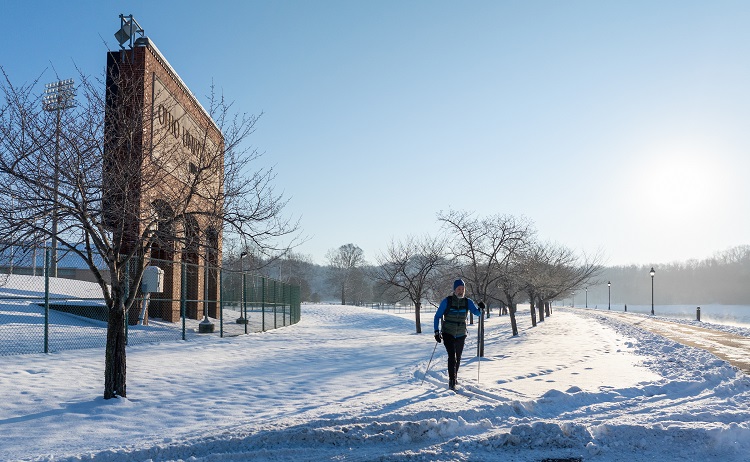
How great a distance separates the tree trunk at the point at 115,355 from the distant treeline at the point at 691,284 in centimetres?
13636

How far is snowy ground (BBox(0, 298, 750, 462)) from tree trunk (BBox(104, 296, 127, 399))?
0.73ft

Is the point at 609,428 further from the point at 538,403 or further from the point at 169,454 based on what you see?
the point at 169,454

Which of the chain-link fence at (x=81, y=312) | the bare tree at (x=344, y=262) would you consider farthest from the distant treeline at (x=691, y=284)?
the chain-link fence at (x=81, y=312)

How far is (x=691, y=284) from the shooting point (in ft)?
533

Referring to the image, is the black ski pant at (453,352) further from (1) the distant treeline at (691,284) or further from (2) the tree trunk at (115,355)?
(1) the distant treeline at (691,284)

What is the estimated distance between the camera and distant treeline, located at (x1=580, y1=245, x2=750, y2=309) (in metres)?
144

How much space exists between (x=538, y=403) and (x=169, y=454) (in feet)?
16.3

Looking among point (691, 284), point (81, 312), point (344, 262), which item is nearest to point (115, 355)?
point (81, 312)

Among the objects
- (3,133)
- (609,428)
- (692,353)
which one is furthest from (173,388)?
(692,353)

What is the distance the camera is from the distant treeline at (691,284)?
14350 centimetres

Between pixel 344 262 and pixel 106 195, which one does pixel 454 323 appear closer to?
pixel 106 195

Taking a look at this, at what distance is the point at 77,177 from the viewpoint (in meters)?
6.96

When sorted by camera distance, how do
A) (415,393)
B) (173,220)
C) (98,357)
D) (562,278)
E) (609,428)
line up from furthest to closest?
(562,278) → (98,357) → (415,393) → (173,220) → (609,428)

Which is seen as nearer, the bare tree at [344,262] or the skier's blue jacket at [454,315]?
the skier's blue jacket at [454,315]
